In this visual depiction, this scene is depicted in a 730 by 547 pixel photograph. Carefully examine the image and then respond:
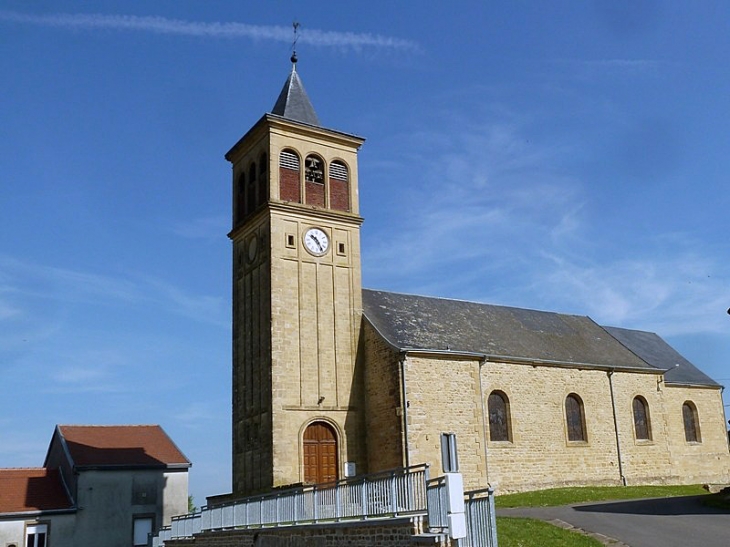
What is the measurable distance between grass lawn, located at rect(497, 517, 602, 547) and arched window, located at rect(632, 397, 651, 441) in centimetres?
1728

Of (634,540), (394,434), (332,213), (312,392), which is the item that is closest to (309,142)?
(332,213)

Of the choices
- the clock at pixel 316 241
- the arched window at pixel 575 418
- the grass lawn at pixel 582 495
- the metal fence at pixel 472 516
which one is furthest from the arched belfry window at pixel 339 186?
the metal fence at pixel 472 516

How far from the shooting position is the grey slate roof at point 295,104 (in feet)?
98.7

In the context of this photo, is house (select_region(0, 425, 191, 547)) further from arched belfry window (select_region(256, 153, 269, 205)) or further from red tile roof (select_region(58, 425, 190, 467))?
arched belfry window (select_region(256, 153, 269, 205))

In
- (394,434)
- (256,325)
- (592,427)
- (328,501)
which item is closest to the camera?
(328,501)

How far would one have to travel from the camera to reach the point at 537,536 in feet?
53.4

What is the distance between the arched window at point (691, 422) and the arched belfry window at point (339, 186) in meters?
19.4

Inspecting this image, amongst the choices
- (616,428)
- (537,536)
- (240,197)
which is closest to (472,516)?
(537,536)

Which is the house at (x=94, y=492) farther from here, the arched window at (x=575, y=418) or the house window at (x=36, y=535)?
the arched window at (x=575, y=418)

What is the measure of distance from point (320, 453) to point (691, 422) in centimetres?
1984

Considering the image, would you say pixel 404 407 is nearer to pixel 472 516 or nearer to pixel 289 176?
pixel 289 176

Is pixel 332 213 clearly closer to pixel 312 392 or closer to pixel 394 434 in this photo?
pixel 312 392

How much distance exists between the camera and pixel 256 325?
92.7 ft

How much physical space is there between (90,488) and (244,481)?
9.92 metres
